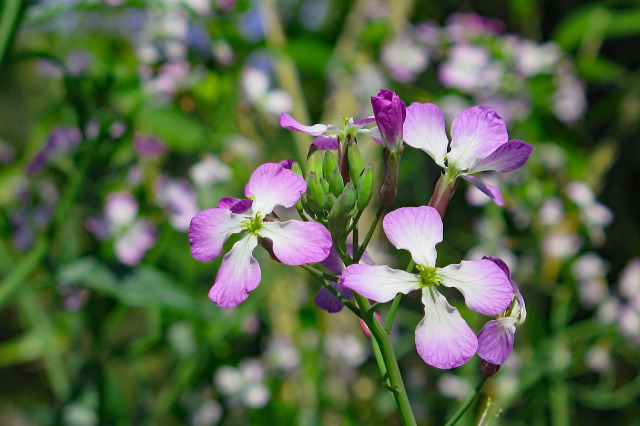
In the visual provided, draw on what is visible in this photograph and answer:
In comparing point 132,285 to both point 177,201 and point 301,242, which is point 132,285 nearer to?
point 177,201

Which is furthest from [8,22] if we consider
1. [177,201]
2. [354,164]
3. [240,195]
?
[240,195]

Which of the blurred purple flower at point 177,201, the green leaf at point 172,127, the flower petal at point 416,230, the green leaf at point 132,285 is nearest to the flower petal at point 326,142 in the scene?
the flower petal at point 416,230

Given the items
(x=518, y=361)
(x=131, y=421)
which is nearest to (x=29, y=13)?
(x=131, y=421)

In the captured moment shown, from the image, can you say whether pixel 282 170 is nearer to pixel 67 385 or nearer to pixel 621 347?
pixel 67 385

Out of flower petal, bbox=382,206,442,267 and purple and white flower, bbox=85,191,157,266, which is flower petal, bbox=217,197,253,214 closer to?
flower petal, bbox=382,206,442,267

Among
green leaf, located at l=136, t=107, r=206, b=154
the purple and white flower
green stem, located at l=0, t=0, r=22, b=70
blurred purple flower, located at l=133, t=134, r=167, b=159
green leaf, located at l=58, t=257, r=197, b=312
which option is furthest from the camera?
green leaf, located at l=136, t=107, r=206, b=154

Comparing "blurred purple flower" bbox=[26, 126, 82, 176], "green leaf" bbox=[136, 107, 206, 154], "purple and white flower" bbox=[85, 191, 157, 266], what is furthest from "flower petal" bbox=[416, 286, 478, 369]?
"green leaf" bbox=[136, 107, 206, 154]
